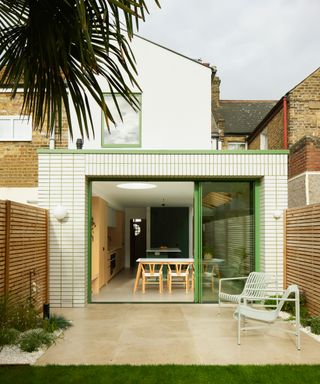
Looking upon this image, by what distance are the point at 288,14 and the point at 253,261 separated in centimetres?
538

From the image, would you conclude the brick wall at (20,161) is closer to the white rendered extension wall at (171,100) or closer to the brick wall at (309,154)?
the white rendered extension wall at (171,100)

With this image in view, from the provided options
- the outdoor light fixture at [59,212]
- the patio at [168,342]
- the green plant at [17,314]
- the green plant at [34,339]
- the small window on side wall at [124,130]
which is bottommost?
the patio at [168,342]

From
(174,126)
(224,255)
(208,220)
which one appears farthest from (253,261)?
(174,126)

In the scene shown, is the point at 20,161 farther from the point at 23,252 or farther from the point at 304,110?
the point at 304,110

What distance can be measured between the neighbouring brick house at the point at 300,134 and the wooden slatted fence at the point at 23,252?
615 centimetres

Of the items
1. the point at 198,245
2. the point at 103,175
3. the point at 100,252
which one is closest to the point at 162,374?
the point at 198,245

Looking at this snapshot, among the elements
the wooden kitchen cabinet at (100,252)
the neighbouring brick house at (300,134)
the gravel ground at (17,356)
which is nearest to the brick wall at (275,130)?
the neighbouring brick house at (300,134)

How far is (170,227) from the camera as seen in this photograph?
1802cm

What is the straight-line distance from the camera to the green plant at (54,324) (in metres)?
6.19

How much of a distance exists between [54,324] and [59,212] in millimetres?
2552

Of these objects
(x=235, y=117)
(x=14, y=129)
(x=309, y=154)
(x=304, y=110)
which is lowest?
(x=309, y=154)

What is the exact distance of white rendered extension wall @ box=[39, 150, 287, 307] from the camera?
8469 millimetres

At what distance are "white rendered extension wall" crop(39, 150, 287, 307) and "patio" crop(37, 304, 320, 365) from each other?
0.89 metres

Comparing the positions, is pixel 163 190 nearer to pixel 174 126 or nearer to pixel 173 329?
pixel 174 126
